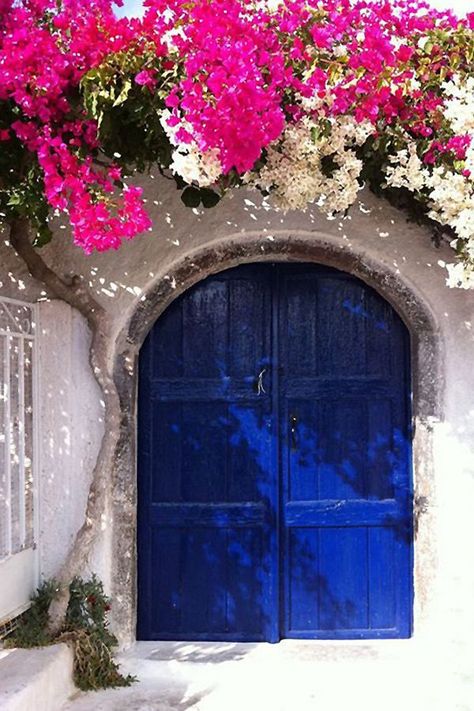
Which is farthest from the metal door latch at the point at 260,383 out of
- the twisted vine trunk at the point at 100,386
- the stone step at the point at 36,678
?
the stone step at the point at 36,678

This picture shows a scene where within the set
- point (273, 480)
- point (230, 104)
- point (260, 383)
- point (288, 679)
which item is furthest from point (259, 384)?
point (230, 104)

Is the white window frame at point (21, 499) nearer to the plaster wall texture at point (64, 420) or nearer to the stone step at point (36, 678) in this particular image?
the plaster wall texture at point (64, 420)

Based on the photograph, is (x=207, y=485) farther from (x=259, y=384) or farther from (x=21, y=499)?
(x=21, y=499)

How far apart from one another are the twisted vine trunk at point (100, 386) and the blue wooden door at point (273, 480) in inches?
12.0

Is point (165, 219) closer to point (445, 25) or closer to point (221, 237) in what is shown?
point (221, 237)

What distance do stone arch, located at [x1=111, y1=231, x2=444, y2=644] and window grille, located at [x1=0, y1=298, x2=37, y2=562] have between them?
17.5 inches

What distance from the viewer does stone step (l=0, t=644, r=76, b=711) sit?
11.5ft

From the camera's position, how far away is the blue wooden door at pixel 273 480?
4645 millimetres

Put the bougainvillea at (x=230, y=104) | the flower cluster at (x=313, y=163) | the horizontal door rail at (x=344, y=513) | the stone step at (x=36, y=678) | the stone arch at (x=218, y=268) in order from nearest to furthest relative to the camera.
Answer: the bougainvillea at (x=230, y=104) < the stone step at (x=36, y=678) < the flower cluster at (x=313, y=163) < the stone arch at (x=218, y=268) < the horizontal door rail at (x=344, y=513)

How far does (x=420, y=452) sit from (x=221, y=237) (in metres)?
1.57

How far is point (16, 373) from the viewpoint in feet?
14.1

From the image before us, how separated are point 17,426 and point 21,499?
0.37 meters

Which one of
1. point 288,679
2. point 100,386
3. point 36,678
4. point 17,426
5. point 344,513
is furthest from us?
point 344,513

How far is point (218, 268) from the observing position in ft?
14.9
